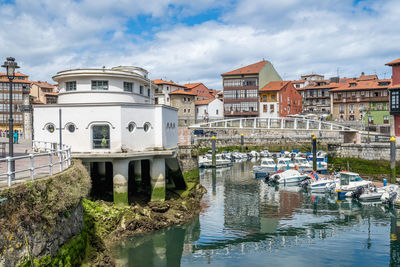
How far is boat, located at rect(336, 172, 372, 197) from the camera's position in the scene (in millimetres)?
32219

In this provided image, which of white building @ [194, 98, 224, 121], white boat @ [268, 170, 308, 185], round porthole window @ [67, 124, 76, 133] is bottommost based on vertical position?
white boat @ [268, 170, 308, 185]

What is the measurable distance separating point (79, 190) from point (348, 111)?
83.5 metres

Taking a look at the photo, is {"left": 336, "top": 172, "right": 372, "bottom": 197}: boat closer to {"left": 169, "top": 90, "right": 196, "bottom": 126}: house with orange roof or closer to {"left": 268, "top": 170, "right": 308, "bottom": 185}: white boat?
{"left": 268, "top": 170, "right": 308, "bottom": 185}: white boat

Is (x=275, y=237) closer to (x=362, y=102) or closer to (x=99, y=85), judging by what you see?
(x=99, y=85)

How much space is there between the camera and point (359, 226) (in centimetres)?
2414

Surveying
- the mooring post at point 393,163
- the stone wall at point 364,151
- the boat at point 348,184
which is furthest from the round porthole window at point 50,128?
the stone wall at point 364,151

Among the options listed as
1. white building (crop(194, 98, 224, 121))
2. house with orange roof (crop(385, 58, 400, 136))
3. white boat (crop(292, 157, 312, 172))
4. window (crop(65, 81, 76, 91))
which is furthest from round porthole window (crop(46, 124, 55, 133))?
white building (crop(194, 98, 224, 121))

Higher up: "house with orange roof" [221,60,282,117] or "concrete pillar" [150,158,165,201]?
"house with orange roof" [221,60,282,117]

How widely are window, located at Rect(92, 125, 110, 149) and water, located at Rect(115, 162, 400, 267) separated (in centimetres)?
600

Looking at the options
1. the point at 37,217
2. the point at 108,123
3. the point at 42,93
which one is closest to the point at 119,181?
the point at 108,123

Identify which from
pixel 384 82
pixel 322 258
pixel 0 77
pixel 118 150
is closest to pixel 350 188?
pixel 322 258

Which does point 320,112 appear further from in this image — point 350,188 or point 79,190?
point 79,190

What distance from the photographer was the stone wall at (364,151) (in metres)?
40.7

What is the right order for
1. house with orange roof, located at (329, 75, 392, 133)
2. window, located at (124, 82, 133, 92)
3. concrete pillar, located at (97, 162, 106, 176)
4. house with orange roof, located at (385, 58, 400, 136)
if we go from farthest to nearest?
house with orange roof, located at (329, 75, 392, 133)
house with orange roof, located at (385, 58, 400, 136)
concrete pillar, located at (97, 162, 106, 176)
window, located at (124, 82, 133, 92)
